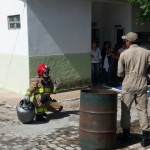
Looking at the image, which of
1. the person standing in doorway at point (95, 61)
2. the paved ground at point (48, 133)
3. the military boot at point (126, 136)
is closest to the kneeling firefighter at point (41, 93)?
the paved ground at point (48, 133)

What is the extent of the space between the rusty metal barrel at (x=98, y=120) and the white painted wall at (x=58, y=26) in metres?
5.31

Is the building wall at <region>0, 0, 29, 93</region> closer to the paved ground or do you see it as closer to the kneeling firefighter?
the paved ground

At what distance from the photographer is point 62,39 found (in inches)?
460

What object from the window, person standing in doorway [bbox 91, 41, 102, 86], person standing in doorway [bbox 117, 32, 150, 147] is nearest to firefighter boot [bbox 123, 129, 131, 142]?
person standing in doorway [bbox 117, 32, 150, 147]

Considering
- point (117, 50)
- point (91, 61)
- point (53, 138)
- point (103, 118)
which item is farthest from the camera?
point (117, 50)

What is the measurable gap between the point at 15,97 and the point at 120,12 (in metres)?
6.16

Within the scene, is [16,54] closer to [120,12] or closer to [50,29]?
[50,29]

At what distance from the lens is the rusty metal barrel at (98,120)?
5.88 meters

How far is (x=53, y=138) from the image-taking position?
6.82 meters

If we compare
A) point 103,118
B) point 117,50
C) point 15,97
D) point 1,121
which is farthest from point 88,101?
point 117,50

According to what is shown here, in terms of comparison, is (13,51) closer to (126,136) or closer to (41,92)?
(41,92)

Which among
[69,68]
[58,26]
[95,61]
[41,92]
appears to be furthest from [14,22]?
[41,92]

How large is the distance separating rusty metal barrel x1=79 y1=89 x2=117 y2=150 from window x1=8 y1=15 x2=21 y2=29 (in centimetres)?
597

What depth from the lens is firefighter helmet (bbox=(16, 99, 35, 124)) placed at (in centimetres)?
775
